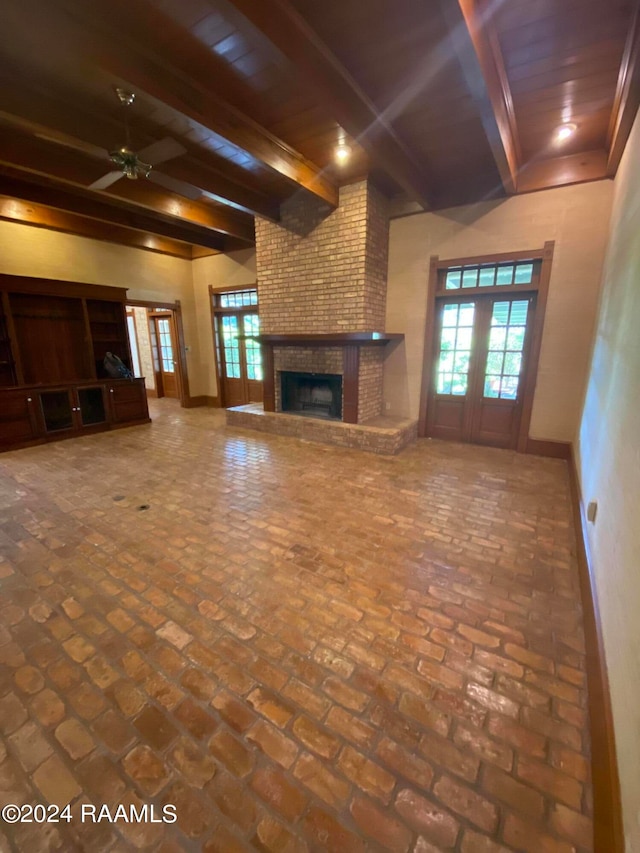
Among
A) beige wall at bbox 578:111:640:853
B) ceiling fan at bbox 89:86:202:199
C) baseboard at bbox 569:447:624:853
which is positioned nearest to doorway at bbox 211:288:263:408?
ceiling fan at bbox 89:86:202:199

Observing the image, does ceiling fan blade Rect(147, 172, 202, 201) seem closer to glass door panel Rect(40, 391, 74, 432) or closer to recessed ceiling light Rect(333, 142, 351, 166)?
recessed ceiling light Rect(333, 142, 351, 166)

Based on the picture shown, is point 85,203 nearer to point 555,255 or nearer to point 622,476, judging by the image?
point 555,255

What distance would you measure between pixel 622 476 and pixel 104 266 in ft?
24.0

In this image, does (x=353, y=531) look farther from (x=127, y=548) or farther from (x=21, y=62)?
(x=21, y=62)

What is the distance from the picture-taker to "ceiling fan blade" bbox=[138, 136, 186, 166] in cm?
271

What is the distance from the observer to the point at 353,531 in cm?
266

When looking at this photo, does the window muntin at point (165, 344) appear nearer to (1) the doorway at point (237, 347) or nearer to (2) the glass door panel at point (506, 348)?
(1) the doorway at point (237, 347)

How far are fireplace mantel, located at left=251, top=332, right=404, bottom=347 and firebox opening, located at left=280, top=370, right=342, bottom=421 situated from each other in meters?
0.46

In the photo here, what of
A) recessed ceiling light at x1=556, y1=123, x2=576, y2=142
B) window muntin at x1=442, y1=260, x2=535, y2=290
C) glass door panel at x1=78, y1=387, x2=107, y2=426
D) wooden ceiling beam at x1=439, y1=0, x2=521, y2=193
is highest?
recessed ceiling light at x1=556, y1=123, x2=576, y2=142

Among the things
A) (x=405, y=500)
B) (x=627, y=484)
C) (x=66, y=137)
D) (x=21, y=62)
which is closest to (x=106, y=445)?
(x=66, y=137)

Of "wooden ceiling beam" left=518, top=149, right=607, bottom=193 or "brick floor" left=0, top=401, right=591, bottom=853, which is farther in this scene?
"wooden ceiling beam" left=518, top=149, right=607, bottom=193

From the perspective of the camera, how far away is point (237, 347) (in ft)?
23.7

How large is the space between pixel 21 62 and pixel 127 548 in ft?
11.5

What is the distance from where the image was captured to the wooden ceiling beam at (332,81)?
1.91 meters
